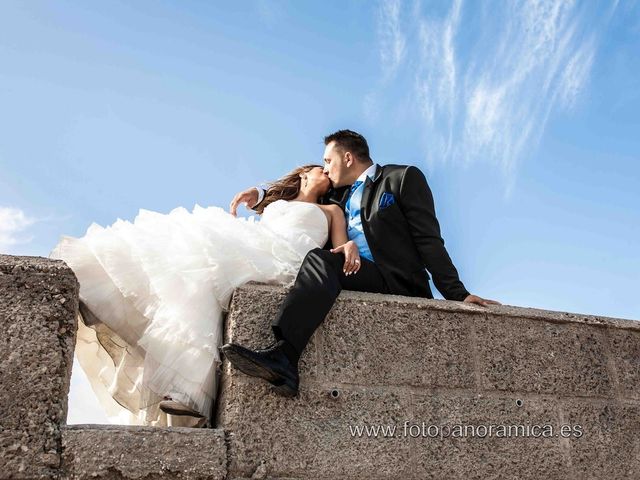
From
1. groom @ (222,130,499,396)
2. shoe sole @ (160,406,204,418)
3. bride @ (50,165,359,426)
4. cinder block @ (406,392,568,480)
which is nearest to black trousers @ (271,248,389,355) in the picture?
groom @ (222,130,499,396)

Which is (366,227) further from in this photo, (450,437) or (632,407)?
(632,407)

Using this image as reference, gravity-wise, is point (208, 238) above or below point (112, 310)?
above

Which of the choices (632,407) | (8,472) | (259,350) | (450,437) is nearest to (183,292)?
(259,350)

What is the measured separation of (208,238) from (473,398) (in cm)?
159

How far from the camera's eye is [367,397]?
359 centimetres

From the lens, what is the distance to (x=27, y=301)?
3164 mm

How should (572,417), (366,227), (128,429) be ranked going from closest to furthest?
(128,429) < (572,417) < (366,227)

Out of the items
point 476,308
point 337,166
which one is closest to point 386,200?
point 337,166

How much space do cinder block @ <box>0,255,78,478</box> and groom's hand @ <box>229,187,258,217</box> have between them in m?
1.73

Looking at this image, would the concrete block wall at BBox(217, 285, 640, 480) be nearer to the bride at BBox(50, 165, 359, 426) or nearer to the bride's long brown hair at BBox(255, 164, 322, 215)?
the bride at BBox(50, 165, 359, 426)

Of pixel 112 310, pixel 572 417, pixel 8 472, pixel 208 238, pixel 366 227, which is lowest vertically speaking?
pixel 8 472

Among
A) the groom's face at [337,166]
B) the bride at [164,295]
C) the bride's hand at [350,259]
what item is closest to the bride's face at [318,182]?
the groom's face at [337,166]

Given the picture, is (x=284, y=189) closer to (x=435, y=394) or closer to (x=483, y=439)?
(x=435, y=394)

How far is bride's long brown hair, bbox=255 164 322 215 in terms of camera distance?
5039 millimetres
